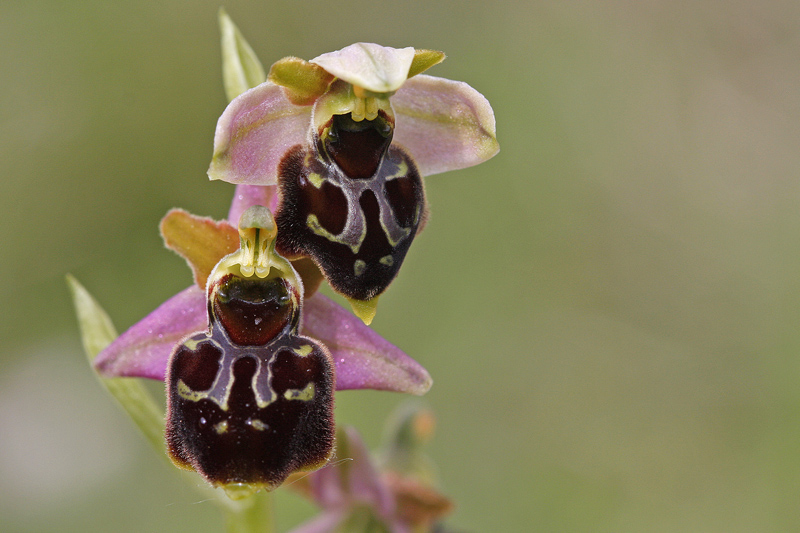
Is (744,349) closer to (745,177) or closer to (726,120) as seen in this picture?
(745,177)

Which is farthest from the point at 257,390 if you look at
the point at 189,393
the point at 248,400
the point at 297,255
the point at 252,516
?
the point at 252,516

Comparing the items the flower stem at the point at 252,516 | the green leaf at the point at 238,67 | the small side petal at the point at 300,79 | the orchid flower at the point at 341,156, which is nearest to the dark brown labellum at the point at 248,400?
the orchid flower at the point at 341,156

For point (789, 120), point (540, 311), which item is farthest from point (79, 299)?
point (789, 120)

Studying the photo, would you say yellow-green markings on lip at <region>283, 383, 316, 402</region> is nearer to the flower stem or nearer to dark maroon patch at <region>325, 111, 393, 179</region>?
dark maroon patch at <region>325, 111, 393, 179</region>

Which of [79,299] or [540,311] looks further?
[540,311]

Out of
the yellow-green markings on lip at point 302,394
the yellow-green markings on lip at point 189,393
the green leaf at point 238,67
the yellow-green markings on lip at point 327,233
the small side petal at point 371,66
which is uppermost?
the small side petal at point 371,66

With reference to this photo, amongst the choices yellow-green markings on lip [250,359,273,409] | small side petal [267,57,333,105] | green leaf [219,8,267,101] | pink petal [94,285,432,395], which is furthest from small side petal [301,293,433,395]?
green leaf [219,8,267,101]

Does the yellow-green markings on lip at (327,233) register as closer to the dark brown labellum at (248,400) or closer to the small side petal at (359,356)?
the dark brown labellum at (248,400)

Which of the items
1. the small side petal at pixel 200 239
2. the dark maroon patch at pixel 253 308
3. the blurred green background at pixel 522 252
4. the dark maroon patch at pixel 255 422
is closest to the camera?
the dark maroon patch at pixel 255 422

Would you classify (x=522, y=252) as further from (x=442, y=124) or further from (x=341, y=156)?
(x=341, y=156)
